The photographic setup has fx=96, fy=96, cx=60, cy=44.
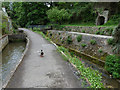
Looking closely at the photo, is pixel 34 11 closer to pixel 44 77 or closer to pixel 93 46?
pixel 93 46

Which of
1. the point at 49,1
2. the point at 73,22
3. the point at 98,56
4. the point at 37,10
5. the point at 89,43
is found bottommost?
the point at 98,56

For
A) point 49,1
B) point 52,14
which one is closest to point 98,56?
point 52,14

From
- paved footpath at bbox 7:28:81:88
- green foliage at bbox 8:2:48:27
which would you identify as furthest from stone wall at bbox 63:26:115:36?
green foliage at bbox 8:2:48:27

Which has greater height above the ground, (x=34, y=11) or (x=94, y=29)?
(x=34, y=11)

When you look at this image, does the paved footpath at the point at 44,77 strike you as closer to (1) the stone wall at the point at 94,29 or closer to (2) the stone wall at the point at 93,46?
(2) the stone wall at the point at 93,46

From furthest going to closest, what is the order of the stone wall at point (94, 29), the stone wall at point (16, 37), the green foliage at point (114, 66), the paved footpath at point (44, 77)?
the stone wall at point (16, 37), the stone wall at point (94, 29), the green foliage at point (114, 66), the paved footpath at point (44, 77)

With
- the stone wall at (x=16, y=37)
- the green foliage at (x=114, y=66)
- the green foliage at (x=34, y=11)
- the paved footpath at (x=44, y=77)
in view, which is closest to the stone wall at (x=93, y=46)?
the green foliage at (x=114, y=66)

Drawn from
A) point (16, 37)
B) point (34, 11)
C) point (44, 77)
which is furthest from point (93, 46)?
point (34, 11)

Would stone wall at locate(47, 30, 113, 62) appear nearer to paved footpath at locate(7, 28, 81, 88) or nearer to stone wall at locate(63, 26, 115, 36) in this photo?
stone wall at locate(63, 26, 115, 36)

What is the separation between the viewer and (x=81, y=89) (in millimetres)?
4344

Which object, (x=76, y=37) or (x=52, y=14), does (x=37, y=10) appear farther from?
(x=76, y=37)

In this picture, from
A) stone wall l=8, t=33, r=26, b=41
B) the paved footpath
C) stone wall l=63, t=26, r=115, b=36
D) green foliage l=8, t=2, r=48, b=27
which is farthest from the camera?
green foliage l=8, t=2, r=48, b=27

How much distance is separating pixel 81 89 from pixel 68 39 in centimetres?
1069

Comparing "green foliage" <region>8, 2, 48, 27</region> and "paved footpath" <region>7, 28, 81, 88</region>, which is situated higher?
"green foliage" <region>8, 2, 48, 27</region>
